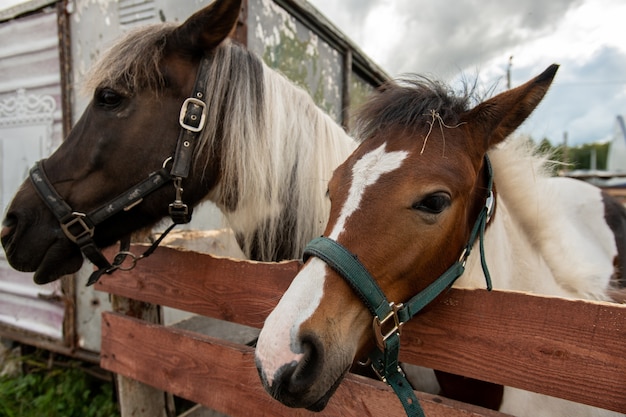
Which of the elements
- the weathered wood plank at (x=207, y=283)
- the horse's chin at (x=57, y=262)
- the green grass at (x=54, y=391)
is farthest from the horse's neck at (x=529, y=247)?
the green grass at (x=54, y=391)

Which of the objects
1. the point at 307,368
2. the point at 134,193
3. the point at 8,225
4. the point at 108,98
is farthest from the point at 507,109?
the point at 8,225

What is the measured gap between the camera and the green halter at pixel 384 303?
0.95 meters

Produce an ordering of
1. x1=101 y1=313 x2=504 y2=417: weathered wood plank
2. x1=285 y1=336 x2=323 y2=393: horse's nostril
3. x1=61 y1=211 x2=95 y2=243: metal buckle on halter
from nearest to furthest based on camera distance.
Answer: x1=285 y1=336 x2=323 y2=393: horse's nostril
x1=101 y1=313 x2=504 y2=417: weathered wood plank
x1=61 y1=211 x2=95 y2=243: metal buckle on halter

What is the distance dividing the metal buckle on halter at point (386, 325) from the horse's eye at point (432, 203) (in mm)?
268

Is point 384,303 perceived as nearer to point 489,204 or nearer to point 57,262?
point 489,204

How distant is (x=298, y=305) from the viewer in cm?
90

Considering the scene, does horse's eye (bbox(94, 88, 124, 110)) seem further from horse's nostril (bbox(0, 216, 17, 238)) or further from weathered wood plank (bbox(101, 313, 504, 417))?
weathered wood plank (bbox(101, 313, 504, 417))

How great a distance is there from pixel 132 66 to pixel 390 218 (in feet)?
4.38

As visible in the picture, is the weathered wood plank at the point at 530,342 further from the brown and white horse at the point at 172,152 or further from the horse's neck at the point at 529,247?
the brown and white horse at the point at 172,152

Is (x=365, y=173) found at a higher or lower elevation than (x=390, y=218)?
higher

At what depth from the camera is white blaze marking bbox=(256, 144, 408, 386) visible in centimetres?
86

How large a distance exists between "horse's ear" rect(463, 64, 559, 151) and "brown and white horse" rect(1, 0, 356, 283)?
84 centimetres

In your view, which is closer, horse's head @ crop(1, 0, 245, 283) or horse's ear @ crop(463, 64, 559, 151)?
horse's ear @ crop(463, 64, 559, 151)

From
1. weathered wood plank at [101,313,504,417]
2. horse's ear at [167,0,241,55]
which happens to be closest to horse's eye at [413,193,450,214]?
weathered wood plank at [101,313,504,417]
